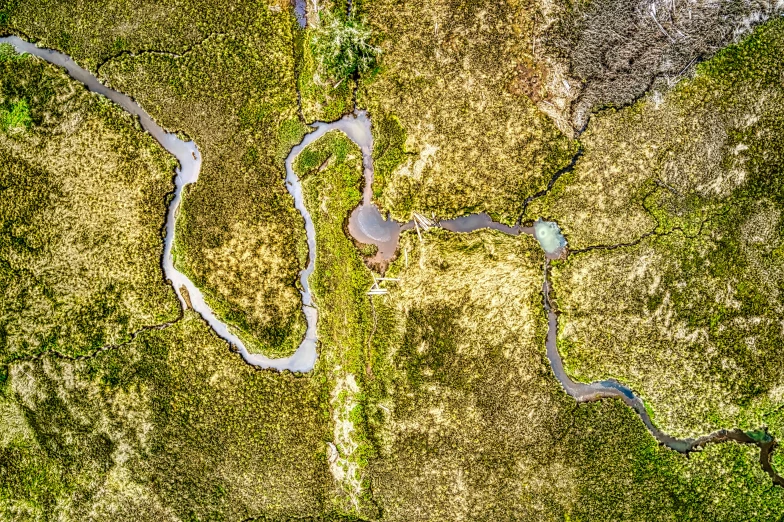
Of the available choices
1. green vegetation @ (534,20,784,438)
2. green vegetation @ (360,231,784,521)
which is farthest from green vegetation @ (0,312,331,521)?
green vegetation @ (534,20,784,438)

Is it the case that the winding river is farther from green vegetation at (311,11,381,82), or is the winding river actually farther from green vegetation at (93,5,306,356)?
green vegetation at (311,11,381,82)

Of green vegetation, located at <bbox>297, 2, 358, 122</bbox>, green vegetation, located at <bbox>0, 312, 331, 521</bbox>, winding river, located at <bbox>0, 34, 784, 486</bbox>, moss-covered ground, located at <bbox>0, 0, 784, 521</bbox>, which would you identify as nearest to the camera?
moss-covered ground, located at <bbox>0, 0, 784, 521</bbox>

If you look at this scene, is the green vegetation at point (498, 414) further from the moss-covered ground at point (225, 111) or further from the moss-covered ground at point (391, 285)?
Answer: the moss-covered ground at point (225, 111)

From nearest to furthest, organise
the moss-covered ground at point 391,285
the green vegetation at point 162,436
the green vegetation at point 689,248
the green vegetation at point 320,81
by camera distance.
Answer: the green vegetation at point 689,248
the moss-covered ground at point 391,285
the green vegetation at point 320,81
the green vegetation at point 162,436

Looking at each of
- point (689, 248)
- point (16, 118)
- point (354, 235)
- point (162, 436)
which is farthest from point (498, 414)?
point (16, 118)

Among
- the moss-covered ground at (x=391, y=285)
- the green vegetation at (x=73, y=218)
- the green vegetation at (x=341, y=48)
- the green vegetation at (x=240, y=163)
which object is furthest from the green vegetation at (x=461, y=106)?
the green vegetation at (x=73, y=218)

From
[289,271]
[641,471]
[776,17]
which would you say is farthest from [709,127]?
[289,271]

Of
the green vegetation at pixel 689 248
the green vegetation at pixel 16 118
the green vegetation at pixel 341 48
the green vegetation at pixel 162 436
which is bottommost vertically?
the green vegetation at pixel 162 436

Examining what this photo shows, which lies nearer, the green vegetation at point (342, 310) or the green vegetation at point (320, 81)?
the green vegetation at point (320, 81)
